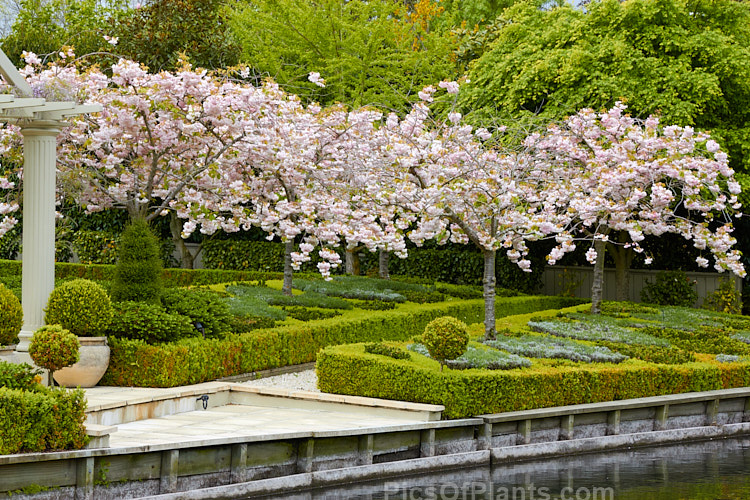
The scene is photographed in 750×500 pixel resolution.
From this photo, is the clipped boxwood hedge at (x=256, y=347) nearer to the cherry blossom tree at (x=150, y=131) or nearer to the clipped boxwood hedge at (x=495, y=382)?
the clipped boxwood hedge at (x=495, y=382)

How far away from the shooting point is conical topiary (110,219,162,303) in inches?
543

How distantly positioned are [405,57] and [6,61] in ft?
59.6

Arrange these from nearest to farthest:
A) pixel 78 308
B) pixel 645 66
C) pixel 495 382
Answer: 1. pixel 78 308
2. pixel 495 382
3. pixel 645 66

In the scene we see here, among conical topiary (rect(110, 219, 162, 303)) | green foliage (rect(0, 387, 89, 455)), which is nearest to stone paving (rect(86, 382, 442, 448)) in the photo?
green foliage (rect(0, 387, 89, 455))

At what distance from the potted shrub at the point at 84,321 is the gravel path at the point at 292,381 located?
2.51 metres

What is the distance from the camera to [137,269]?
547 inches

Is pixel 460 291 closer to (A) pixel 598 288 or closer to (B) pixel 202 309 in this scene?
(A) pixel 598 288

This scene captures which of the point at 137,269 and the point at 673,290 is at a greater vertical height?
the point at 137,269

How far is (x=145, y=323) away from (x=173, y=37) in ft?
52.8

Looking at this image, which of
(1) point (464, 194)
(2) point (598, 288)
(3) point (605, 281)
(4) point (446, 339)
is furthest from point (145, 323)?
(3) point (605, 281)

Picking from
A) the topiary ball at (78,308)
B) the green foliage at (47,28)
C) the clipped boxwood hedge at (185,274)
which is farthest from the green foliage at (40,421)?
the green foliage at (47,28)

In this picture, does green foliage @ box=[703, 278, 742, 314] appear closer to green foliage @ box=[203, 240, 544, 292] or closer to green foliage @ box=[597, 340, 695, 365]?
green foliage @ box=[203, 240, 544, 292]

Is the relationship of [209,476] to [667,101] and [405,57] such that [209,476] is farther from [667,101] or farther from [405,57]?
[405,57]

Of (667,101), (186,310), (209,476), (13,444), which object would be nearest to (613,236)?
(667,101)
